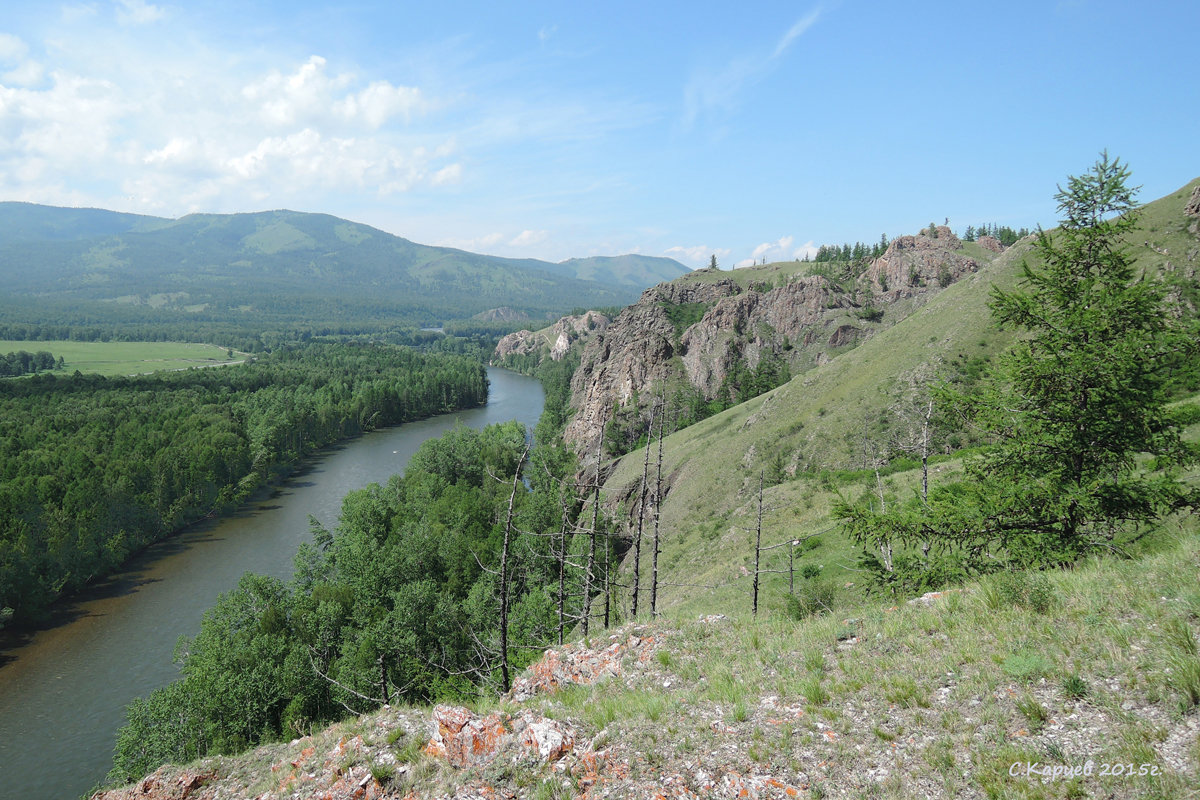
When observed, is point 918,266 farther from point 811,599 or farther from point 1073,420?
point 1073,420

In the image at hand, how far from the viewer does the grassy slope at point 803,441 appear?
3173 cm

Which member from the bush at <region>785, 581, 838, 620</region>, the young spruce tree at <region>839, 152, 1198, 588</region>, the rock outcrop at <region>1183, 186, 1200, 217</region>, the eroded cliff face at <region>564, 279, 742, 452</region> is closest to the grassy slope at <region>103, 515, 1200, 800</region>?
the young spruce tree at <region>839, 152, 1198, 588</region>

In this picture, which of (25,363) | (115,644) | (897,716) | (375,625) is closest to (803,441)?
(375,625)

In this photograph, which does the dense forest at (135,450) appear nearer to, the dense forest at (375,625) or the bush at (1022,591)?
the dense forest at (375,625)

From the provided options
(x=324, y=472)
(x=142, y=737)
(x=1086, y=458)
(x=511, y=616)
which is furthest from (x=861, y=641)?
(x=324, y=472)

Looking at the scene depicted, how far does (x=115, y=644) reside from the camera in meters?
40.4

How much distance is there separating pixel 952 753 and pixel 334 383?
14155 centimetres

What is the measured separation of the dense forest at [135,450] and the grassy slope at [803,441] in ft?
157

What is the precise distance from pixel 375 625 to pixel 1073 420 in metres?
34.0

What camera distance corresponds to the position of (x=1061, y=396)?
10.9 meters

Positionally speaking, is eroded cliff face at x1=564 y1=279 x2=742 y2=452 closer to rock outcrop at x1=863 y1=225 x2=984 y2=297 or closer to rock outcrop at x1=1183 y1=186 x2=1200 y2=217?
rock outcrop at x1=863 y1=225 x2=984 y2=297

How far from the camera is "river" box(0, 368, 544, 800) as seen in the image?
96.4 ft

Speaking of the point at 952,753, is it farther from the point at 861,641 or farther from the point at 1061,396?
the point at 1061,396

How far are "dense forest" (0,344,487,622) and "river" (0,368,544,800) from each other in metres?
3.26
